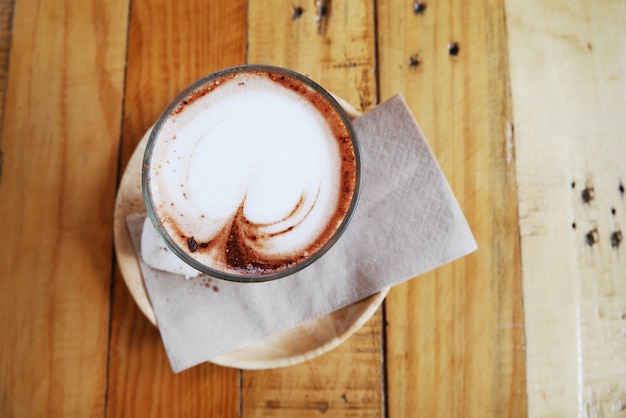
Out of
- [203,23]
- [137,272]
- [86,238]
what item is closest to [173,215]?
[137,272]

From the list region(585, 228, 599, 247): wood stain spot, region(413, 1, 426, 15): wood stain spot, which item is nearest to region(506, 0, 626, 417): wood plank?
region(585, 228, 599, 247): wood stain spot

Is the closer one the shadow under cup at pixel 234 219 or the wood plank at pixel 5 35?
the shadow under cup at pixel 234 219

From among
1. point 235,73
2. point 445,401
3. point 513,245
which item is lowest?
point 445,401

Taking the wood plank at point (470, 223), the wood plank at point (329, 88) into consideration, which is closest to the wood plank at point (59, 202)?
the wood plank at point (329, 88)

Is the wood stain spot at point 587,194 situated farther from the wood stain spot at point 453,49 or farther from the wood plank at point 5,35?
the wood plank at point 5,35

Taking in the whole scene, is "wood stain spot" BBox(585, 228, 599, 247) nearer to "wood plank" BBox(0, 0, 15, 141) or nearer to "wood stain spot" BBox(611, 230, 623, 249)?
"wood stain spot" BBox(611, 230, 623, 249)

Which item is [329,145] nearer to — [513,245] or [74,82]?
[513,245]

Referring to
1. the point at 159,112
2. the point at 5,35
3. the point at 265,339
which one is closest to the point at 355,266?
the point at 265,339
